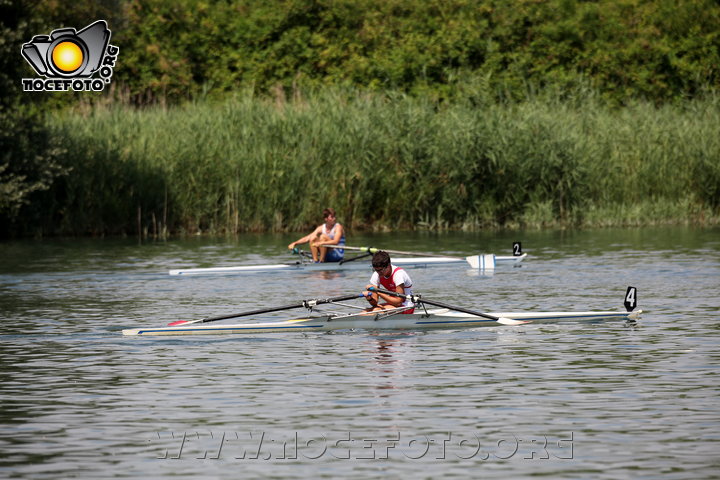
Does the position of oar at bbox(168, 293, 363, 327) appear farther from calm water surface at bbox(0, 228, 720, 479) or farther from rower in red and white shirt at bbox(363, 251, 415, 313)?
rower in red and white shirt at bbox(363, 251, 415, 313)

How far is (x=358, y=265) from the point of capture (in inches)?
1070

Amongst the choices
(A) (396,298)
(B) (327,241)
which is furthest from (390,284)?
(B) (327,241)

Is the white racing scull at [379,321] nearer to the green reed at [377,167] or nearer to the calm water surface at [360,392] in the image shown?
the calm water surface at [360,392]

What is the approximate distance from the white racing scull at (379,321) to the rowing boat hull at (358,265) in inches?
339

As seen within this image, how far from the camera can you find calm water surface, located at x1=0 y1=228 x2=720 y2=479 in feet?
32.0

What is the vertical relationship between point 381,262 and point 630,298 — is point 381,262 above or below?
above

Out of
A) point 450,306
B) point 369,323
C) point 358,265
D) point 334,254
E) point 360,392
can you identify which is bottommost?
point 360,392

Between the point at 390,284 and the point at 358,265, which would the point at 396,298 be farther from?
the point at 358,265

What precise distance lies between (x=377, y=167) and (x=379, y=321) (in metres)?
20.7

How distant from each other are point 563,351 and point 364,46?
38.8 metres

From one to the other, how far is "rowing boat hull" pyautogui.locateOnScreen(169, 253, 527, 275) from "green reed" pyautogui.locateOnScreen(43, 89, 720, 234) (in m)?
9.79

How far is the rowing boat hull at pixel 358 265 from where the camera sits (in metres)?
25.9

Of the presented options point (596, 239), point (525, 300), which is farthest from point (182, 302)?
point (596, 239)

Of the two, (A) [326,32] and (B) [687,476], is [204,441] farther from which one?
(A) [326,32]
